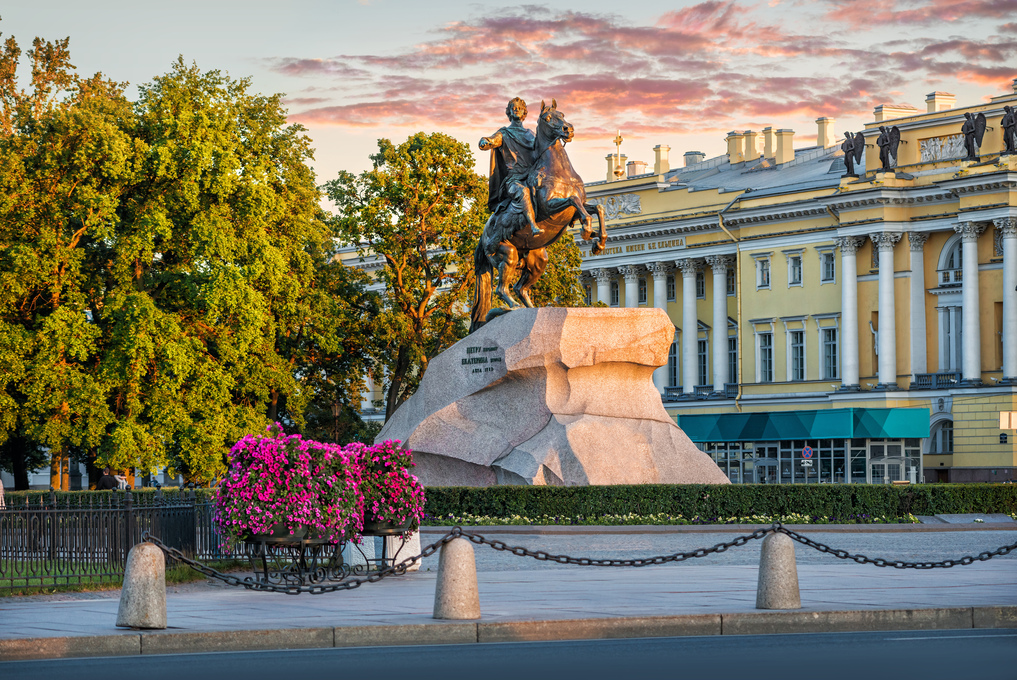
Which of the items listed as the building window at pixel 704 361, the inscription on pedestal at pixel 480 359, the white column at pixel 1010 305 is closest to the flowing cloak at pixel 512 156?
the inscription on pedestal at pixel 480 359

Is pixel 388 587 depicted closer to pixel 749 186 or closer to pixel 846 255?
pixel 846 255

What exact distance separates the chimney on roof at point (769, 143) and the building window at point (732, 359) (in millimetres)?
12078

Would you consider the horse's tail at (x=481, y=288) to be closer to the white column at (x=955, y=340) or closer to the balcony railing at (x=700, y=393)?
the white column at (x=955, y=340)

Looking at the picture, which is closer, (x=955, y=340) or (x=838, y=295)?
(x=955, y=340)

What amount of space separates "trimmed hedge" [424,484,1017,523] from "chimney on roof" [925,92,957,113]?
5735 centimetres

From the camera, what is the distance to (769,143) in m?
102

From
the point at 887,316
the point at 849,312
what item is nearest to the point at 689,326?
the point at 849,312

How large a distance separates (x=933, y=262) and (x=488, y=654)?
7593 centimetres

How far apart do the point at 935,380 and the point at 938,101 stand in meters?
14.8

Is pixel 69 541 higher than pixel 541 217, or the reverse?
pixel 541 217

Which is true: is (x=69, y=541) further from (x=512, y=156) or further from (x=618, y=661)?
(x=512, y=156)

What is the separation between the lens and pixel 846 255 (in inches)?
3423

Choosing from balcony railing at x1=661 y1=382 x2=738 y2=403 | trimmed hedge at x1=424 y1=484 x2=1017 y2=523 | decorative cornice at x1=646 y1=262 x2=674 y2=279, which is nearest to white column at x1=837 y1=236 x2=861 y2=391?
balcony railing at x1=661 y1=382 x2=738 y2=403

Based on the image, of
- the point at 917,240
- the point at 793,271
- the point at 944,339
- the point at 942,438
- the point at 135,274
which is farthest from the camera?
the point at 793,271
